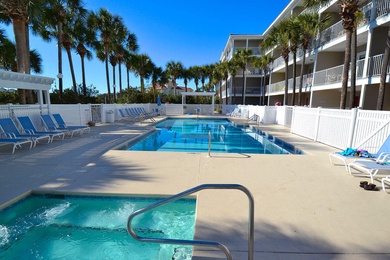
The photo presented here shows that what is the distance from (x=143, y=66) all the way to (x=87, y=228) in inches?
1189

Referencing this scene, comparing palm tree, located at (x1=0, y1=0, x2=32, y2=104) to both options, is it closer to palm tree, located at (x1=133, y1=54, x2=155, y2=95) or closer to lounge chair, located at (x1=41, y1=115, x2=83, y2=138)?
lounge chair, located at (x1=41, y1=115, x2=83, y2=138)

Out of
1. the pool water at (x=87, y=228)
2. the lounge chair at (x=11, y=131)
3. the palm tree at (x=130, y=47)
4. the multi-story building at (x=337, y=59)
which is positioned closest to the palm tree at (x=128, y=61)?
the palm tree at (x=130, y=47)

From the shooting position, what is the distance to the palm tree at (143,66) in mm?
29594

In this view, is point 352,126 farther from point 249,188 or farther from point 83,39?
point 83,39

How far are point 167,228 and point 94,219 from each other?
1.22 m

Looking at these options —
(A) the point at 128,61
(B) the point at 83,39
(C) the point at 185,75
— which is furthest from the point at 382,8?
(C) the point at 185,75

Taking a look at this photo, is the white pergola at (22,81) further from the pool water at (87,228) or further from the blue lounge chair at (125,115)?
the blue lounge chair at (125,115)

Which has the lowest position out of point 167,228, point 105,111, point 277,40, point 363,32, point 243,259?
point 167,228

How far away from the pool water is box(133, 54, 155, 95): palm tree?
90.4 feet

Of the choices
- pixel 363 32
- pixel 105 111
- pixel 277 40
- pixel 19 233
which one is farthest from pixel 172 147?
pixel 277 40

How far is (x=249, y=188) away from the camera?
4.09 m

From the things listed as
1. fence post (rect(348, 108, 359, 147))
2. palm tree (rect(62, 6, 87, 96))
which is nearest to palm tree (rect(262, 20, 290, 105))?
fence post (rect(348, 108, 359, 147))

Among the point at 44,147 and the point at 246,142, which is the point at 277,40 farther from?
the point at 44,147

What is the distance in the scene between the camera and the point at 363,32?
13.1m
